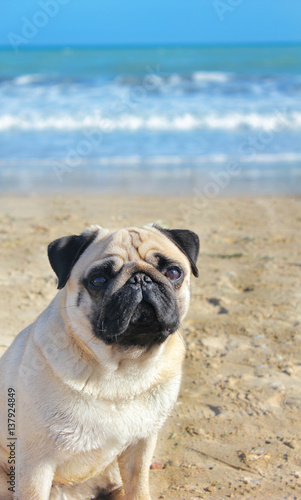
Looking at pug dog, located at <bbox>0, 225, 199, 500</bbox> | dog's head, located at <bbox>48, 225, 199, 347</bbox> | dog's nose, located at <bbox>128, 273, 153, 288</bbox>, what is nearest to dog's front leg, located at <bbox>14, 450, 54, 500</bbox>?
pug dog, located at <bbox>0, 225, 199, 500</bbox>

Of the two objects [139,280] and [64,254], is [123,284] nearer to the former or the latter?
[139,280]

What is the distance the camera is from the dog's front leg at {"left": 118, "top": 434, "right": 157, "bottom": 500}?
10.4ft

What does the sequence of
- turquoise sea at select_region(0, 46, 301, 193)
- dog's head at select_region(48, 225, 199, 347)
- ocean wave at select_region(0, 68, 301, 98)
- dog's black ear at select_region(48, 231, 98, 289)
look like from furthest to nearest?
ocean wave at select_region(0, 68, 301, 98) → turquoise sea at select_region(0, 46, 301, 193) → dog's black ear at select_region(48, 231, 98, 289) → dog's head at select_region(48, 225, 199, 347)

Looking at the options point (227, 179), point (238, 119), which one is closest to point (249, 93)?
point (238, 119)

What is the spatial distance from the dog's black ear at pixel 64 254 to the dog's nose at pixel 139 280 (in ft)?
1.14

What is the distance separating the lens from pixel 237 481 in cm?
342

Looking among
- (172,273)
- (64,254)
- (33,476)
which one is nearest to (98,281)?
(64,254)

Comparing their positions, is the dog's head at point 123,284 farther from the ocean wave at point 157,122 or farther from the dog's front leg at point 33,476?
the ocean wave at point 157,122

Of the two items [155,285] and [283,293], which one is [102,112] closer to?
[283,293]

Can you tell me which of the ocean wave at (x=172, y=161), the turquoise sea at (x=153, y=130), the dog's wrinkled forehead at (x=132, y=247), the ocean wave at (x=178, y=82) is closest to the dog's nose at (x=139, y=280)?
the dog's wrinkled forehead at (x=132, y=247)

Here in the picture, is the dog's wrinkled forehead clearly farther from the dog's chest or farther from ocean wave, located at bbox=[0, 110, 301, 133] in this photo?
ocean wave, located at bbox=[0, 110, 301, 133]

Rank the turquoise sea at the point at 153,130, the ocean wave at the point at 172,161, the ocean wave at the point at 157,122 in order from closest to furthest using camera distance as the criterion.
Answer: the turquoise sea at the point at 153,130
the ocean wave at the point at 172,161
the ocean wave at the point at 157,122

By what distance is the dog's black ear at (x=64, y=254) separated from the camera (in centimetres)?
298

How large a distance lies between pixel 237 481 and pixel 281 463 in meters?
0.32
